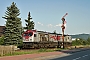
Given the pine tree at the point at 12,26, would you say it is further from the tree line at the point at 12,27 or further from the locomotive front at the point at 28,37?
the locomotive front at the point at 28,37

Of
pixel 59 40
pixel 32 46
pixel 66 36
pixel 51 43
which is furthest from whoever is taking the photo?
pixel 66 36

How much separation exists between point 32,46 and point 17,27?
7.01m

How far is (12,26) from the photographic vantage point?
4594cm

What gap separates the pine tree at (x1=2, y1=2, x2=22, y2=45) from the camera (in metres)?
45.3

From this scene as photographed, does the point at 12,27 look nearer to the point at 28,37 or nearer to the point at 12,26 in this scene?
the point at 12,26

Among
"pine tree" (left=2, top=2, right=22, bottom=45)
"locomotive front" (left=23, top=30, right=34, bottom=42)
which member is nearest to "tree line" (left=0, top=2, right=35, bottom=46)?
"pine tree" (left=2, top=2, right=22, bottom=45)

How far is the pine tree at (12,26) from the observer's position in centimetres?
4531

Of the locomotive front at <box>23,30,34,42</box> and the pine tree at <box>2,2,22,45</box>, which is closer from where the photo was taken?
the locomotive front at <box>23,30,34,42</box>

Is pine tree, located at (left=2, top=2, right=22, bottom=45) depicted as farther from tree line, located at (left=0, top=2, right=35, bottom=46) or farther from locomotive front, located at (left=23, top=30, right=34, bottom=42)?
locomotive front, located at (left=23, top=30, right=34, bottom=42)

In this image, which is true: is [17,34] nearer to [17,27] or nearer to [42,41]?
[17,27]

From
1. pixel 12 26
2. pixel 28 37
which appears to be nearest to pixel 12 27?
pixel 12 26

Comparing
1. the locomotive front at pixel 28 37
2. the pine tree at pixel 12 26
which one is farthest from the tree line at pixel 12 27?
the locomotive front at pixel 28 37

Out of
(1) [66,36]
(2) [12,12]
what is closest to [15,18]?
(2) [12,12]

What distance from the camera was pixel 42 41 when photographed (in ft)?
148
